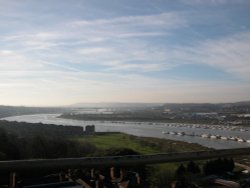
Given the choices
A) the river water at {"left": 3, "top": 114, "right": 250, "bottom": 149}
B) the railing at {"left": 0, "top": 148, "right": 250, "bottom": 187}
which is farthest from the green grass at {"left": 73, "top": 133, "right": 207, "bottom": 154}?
→ the railing at {"left": 0, "top": 148, "right": 250, "bottom": 187}

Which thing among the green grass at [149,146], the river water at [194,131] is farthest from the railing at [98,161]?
the river water at [194,131]

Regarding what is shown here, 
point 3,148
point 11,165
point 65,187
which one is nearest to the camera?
point 11,165

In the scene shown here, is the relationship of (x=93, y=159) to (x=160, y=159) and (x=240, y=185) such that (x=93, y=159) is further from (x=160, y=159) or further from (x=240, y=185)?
(x=240, y=185)

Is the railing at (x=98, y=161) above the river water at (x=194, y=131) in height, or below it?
above

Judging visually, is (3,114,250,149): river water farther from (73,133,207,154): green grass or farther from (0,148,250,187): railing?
(0,148,250,187): railing

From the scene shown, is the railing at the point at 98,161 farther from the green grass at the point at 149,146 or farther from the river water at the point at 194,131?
the river water at the point at 194,131

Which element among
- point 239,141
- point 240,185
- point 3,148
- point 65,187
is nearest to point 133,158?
point 65,187

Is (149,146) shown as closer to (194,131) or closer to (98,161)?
(194,131)

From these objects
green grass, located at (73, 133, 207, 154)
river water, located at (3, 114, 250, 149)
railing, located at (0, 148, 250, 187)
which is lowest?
river water, located at (3, 114, 250, 149)
